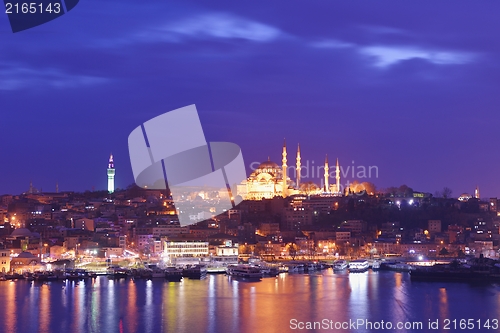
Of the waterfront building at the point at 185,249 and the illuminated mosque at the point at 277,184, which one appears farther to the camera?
the illuminated mosque at the point at 277,184

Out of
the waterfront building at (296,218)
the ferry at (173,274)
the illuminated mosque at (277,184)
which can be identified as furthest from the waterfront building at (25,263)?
the illuminated mosque at (277,184)

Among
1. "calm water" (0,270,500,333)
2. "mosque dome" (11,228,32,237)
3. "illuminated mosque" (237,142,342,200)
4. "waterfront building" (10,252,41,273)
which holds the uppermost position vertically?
"illuminated mosque" (237,142,342,200)

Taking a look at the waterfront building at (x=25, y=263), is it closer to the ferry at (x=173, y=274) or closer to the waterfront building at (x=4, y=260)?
the waterfront building at (x=4, y=260)

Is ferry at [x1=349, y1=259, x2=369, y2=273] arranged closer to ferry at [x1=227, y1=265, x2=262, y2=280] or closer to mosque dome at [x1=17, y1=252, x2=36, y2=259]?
ferry at [x1=227, y1=265, x2=262, y2=280]

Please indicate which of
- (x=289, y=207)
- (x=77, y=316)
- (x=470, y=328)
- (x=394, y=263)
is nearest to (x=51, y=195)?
(x=289, y=207)

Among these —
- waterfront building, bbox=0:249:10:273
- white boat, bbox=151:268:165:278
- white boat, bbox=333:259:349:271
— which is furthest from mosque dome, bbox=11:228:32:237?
white boat, bbox=333:259:349:271

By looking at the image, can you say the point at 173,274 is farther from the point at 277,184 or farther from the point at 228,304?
the point at 277,184
